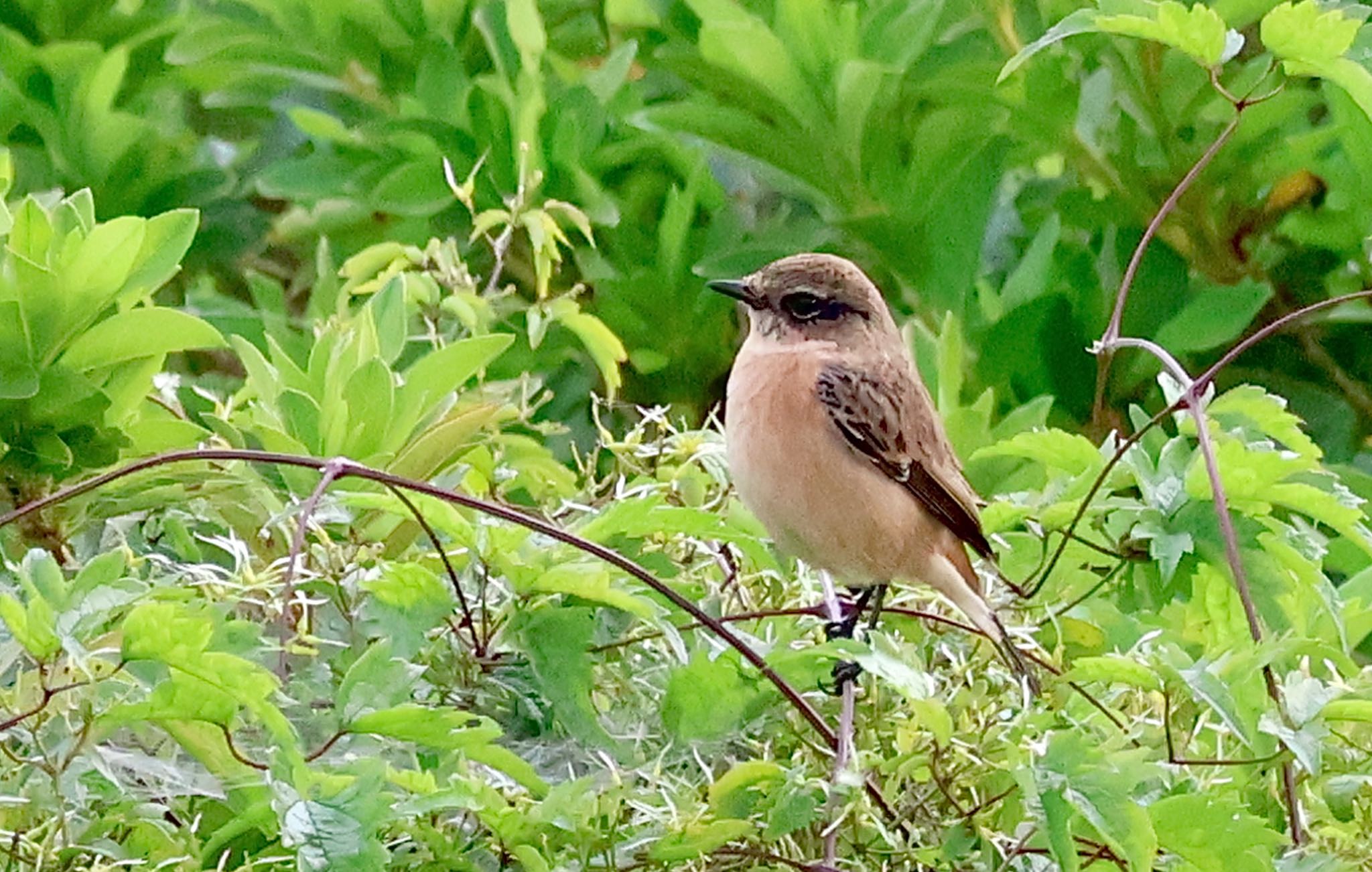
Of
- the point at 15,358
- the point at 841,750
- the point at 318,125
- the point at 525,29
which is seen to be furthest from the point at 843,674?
the point at 318,125

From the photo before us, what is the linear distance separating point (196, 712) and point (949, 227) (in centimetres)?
114

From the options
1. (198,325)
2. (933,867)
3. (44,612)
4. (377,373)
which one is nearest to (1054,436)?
(933,867)

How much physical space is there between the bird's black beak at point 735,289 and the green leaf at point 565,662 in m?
0.81

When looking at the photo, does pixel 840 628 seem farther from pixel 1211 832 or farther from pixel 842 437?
pixel 842 437

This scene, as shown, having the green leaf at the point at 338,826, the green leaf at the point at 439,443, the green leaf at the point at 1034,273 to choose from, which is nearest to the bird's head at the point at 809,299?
the green leaf at the point at 1034,273

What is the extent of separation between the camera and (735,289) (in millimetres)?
2008

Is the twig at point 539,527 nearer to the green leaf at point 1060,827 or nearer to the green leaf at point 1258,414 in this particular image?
the green leaf at point 1060,827

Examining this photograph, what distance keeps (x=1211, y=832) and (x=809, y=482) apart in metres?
0.87

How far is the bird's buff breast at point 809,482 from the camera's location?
1.76m

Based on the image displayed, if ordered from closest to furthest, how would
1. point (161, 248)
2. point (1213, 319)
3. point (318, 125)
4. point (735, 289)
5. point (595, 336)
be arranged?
point (161, 248) → point (595, 336) → point (1213, 319) → point (735, 289) → point (318, 125)

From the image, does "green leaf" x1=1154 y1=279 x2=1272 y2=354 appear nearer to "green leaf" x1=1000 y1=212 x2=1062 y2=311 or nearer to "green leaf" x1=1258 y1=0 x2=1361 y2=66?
"green leaf" x1=1000 y1=212 x2=1062 y2=311

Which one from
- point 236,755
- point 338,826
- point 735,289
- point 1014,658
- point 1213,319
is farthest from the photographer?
point 735,289

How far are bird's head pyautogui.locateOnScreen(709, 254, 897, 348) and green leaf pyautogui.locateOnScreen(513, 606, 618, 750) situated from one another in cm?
85

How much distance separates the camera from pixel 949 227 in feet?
6.48
